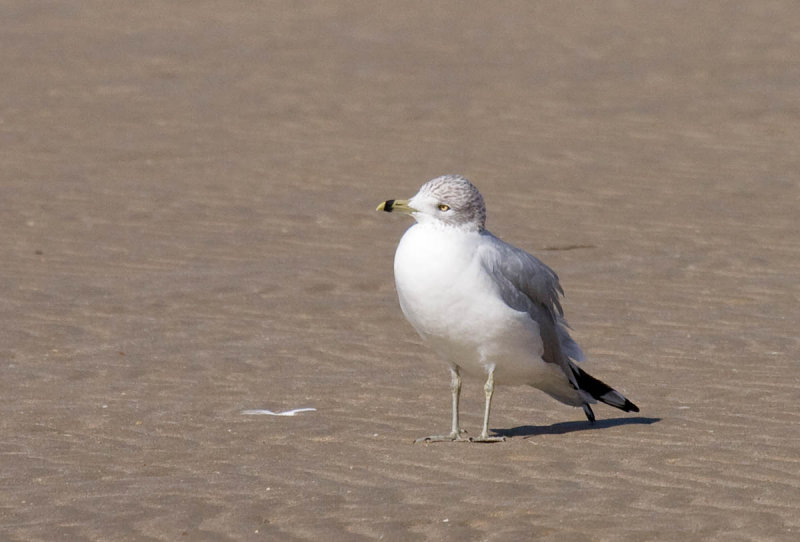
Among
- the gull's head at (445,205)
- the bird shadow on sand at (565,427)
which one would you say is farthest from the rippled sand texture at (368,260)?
the gull's head at (445,205)

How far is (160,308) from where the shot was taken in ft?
35.2

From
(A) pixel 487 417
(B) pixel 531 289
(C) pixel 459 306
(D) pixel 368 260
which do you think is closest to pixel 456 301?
(C) pixel 459 306

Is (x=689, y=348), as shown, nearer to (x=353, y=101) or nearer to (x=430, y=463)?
(x=430, y=463)

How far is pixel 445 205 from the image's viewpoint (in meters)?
6.90

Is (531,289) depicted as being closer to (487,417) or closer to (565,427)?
(487,417)

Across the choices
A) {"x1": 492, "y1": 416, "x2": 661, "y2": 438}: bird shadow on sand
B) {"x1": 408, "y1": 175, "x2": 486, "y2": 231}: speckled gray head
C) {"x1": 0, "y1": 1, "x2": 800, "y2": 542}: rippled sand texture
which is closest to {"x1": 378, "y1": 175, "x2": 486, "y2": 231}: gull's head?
{"x1": 408, "y1": 175, "x2": 486, "y2": 231}: speckled gray head

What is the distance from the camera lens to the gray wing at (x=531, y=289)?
7.00 metres

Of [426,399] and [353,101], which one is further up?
[353,101]

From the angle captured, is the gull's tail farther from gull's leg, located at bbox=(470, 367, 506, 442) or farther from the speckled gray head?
the speckled gray head

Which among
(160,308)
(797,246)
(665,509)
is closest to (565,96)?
(797,246)

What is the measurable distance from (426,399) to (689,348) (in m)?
2.04

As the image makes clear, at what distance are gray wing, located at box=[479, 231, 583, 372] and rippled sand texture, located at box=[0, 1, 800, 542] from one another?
44 cm

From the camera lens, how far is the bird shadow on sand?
24.8ft

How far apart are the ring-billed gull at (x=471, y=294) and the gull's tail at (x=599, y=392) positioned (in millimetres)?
186
